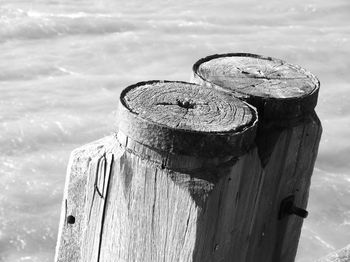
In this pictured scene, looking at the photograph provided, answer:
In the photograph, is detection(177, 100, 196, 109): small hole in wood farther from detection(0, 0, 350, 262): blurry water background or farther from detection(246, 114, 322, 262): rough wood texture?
detection(0, 0, 350, 262): blurry water background

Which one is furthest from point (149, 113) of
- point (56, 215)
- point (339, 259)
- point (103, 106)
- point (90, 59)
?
point (90, 59)

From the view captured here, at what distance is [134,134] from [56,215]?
9.63ft

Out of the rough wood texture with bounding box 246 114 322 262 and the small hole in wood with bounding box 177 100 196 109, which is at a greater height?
the small hole in wood with bounding box 177 100 196 109

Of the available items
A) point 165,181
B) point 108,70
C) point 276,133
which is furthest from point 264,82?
point 108,70

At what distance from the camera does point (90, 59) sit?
20.2ft

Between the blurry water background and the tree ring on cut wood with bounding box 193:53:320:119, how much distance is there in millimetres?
2420

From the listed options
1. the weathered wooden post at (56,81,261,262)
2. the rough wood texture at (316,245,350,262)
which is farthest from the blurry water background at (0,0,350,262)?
the weathered wooden post at (56,81,261,262)

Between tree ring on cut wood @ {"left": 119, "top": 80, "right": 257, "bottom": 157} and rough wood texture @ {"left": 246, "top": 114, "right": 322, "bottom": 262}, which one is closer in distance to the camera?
tree ring on cut wood @ {"left": 119, "top": 80, "right": 257, "bottom": 157}

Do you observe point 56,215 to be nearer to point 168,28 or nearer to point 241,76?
point 241,76

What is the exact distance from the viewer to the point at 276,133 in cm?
172

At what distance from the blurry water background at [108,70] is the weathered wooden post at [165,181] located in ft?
8.39

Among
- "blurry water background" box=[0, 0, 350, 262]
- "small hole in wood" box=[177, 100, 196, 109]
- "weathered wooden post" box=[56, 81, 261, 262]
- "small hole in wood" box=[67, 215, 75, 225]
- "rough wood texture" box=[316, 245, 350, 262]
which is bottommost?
"blurry water background" box=[0, 0, 350, 262]

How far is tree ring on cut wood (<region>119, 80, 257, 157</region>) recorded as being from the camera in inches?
54.9

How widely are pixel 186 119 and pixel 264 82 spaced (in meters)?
0.40
